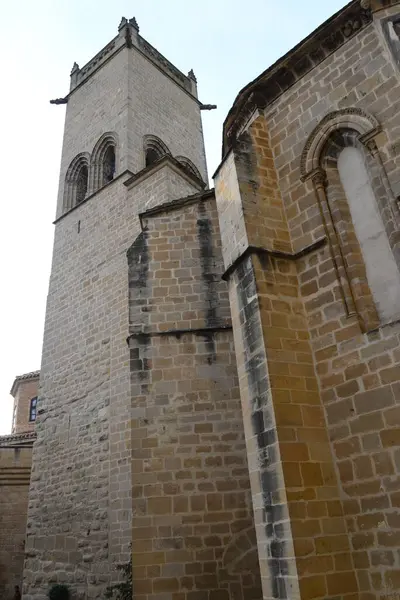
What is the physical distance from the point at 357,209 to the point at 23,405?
70.4ft

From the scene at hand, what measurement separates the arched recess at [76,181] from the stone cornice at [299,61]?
9239mm

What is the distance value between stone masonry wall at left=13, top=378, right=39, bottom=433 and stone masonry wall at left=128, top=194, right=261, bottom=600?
18.2 meters

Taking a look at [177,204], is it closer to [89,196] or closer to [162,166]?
[162,166]

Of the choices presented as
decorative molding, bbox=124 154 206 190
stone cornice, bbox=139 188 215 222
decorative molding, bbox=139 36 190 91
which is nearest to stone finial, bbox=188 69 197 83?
decorative molding, bbox=139 36 190 91

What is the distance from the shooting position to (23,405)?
23.3 metres

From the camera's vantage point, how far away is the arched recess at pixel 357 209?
4.62 m

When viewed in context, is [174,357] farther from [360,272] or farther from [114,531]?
[114,531]

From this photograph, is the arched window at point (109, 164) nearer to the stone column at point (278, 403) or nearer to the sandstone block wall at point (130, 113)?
the sandstone block wall at point (130, 113)

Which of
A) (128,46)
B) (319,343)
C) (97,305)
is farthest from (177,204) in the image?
(128,46)

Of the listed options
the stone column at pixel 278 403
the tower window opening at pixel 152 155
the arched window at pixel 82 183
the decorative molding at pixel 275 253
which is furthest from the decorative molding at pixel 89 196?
the decorative molding at pixel 275 253

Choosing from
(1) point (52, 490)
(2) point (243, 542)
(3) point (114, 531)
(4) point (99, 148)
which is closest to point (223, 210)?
(2) point (243, 542)

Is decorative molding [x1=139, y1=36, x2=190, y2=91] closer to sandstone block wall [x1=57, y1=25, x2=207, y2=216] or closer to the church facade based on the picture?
sandstone block wall [x1=57, y1=25, x2=207, y2=216]

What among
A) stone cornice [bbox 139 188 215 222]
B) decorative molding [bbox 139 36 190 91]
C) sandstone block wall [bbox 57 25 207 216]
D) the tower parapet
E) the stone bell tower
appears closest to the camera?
stone cornice [bbox 139 188 215 222]

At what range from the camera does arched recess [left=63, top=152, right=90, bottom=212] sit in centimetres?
1495
